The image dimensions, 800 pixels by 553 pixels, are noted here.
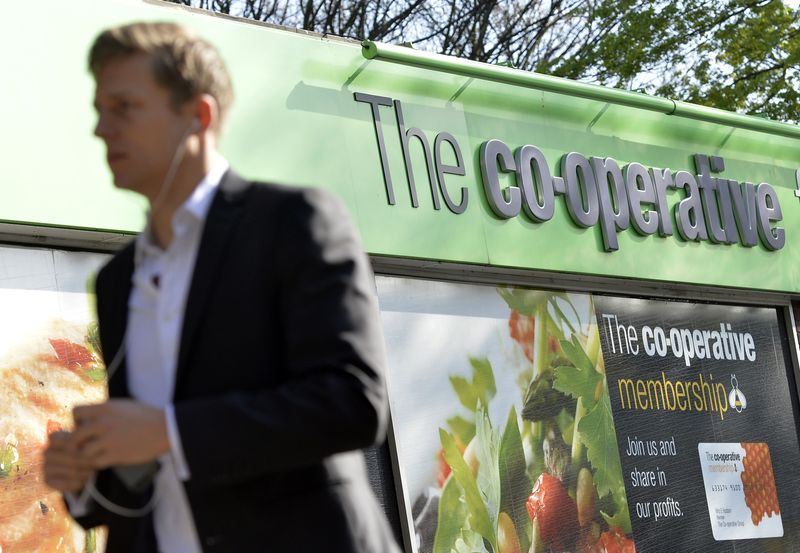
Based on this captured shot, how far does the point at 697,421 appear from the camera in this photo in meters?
9.58

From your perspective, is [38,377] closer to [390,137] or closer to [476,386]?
[390,137]

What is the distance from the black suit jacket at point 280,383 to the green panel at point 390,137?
3987mm

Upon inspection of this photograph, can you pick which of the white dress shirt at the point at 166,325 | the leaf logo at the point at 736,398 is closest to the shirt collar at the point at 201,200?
the white dress shirt at the point at 166,325

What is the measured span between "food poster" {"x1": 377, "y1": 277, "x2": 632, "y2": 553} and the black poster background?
0.71ft

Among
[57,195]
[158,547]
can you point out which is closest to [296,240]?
[158,547]

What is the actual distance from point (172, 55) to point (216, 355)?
0.48 m

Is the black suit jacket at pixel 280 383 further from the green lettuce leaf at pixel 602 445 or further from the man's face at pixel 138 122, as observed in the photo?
the green lettuce leaf at pixel 602 445

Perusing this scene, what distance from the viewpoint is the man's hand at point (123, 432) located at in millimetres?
1978

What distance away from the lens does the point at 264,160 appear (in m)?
7.01

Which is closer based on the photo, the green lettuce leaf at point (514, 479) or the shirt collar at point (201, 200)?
the shirt collar at point (201, 200)

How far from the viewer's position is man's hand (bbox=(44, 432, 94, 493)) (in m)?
2.06

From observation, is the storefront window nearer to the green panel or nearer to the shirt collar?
the green panel

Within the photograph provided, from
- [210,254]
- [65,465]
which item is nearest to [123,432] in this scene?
[65,465]

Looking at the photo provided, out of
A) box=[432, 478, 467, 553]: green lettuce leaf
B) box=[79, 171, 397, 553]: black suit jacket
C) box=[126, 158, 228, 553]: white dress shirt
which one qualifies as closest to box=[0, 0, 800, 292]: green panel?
box=[432, 478, 467, 553]: green lettuce leaf
